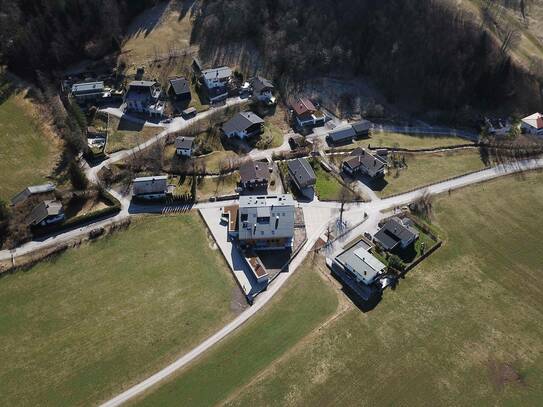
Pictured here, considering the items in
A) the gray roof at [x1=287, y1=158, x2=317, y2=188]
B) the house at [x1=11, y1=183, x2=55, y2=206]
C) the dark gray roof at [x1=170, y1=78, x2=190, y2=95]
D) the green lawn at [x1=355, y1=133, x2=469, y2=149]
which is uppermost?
the dark gray roof at [x1=170, y1=78, x2=190, y2=95]

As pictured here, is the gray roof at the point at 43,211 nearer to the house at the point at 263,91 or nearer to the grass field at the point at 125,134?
the grass field at the point at 125,134

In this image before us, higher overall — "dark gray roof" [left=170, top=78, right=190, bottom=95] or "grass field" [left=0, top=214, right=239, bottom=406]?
"dark gray roof" [left=170, top=78, right=190, bottom=95]

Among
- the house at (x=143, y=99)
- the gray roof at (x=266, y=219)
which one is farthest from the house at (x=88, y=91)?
the gray roof at (x=266, y=219)

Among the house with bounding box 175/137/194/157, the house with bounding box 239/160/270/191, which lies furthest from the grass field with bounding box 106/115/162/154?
the house with bounding box 239/160/270/191

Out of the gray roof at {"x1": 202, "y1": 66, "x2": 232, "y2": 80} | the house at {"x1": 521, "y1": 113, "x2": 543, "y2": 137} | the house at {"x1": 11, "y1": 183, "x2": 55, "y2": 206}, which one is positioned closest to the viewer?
the house at {"x1": 11, "y1": 183, "x2": 55, "y2": 206}

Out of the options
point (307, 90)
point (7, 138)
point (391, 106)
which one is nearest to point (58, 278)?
point (7, 138)

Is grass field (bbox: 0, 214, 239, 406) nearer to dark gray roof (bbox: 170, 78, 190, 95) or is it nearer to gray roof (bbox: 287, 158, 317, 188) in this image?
gray roof (bbox: 287, 158, 317, 188)

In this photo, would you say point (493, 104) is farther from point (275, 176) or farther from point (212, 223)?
point (212, 223)
